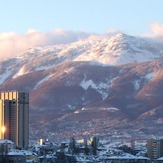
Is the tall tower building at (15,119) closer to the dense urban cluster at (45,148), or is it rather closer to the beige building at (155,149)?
the dense urban cluster at (45,148)

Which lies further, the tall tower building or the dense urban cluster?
the tall tower building

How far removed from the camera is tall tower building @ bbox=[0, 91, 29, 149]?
16725 centimetres

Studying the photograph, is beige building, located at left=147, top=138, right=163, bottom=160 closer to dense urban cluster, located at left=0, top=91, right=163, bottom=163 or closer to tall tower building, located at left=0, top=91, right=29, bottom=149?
dense urban cluster, located at left=0, top=91, right=163, bottom=163

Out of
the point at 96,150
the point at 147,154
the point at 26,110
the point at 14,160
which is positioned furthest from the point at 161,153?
the point at 14,160

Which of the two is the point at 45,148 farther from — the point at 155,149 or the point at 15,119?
the point at 155,149

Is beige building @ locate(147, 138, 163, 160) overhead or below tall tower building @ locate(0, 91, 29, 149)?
below

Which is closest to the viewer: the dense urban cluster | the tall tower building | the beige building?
the dense urban cluster

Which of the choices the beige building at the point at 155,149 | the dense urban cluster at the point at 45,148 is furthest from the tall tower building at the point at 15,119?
the beige building at the point at 155,149

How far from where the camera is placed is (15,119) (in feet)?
568

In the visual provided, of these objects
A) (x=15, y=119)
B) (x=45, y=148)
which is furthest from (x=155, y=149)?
(x=15, y=119)

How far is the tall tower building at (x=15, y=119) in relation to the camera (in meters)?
167

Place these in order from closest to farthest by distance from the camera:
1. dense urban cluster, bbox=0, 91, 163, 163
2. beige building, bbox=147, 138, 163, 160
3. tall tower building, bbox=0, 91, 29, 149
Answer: dense urban cluster, bbox=0, 91, 163, 163 < beige building, bbox=147, 138, 163, 160 < tall tower building, bbox=0, 91, 29, 149

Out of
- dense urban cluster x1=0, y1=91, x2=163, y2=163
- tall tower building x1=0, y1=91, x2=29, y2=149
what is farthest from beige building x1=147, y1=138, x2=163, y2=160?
tall tower building x1=0, y1=91, x2=29, y2=149

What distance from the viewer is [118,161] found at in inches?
5290
